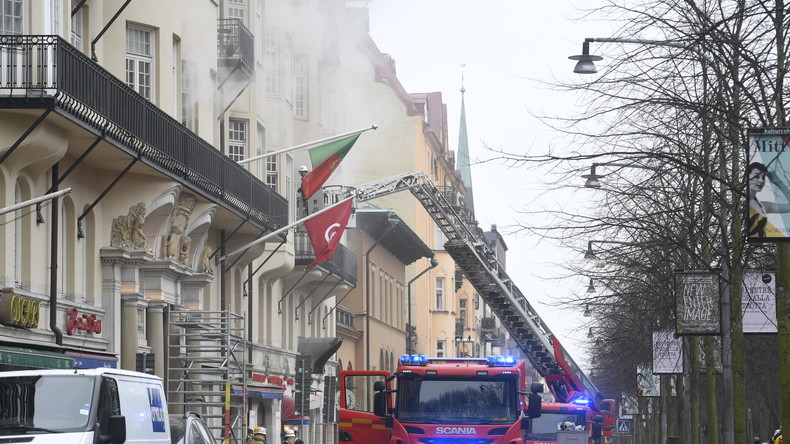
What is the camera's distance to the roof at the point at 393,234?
72.2 metres

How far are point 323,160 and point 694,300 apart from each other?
40.4ft

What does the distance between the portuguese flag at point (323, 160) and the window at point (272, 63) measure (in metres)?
9.50

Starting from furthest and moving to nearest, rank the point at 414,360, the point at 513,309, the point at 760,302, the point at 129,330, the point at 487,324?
the point at 487,324 < the point at 513,309 < the point at 129,330 < the point at 414,360 < the point at 760,302

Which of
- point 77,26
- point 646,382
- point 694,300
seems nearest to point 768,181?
point 694,300

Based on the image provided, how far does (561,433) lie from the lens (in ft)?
133

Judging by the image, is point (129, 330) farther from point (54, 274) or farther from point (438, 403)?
point (438, 403)

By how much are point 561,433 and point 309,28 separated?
709 inches

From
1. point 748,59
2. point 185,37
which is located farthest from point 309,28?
point 748,59

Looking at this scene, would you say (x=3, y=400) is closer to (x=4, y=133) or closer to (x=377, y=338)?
(x=4, y=133)

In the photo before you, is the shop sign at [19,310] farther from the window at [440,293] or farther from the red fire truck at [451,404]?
the window at [440,293]

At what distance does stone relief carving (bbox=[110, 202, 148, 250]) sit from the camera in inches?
1171

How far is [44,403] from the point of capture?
15195 mm

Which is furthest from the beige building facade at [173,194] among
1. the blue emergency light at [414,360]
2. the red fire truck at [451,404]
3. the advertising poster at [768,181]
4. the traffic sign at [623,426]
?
the traffic sign at [623,426]

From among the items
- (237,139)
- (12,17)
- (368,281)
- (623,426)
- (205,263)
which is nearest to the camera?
(12,17)
